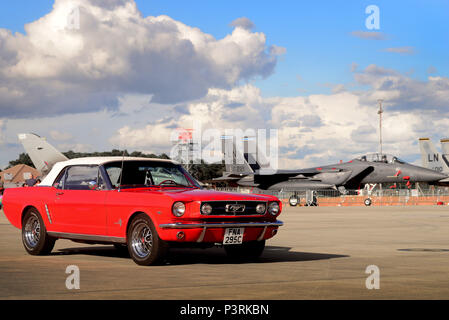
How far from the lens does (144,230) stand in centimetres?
938

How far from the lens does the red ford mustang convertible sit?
9094 millimetres

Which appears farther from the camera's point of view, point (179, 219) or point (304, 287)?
point (179, 219)

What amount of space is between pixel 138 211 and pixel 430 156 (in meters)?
64.9

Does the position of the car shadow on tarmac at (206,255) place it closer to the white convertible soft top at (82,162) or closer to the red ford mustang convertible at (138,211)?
the red ford mustang convertible at (138,211)

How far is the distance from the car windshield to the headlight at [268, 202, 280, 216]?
4.68 ft

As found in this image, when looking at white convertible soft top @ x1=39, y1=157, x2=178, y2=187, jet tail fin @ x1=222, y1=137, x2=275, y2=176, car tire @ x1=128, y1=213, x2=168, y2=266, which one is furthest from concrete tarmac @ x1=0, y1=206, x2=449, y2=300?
jet tail fin @ x1=222, y1=137, x2=275, y2=176

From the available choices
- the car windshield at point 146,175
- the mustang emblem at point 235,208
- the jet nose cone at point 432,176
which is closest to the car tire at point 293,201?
the jet nose cone at point 432,176

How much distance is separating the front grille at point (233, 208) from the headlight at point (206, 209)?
0.13ft

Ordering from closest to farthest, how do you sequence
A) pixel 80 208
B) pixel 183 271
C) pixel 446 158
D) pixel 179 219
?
pixel 183 271 < pixel 179 219 < pixel 80 208 < pixel 446 158

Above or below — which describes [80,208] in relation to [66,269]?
above
